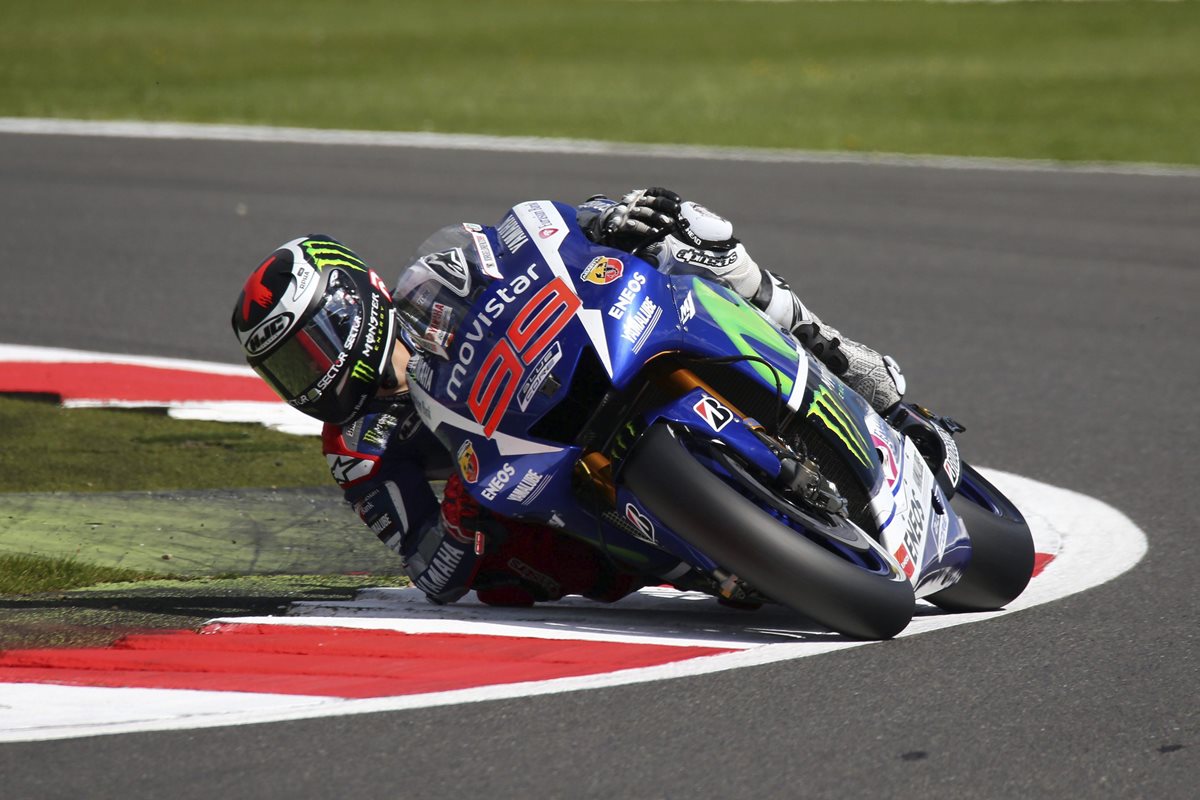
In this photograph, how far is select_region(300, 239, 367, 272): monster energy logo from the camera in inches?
179

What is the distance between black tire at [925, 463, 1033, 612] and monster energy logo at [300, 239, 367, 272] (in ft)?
6.19

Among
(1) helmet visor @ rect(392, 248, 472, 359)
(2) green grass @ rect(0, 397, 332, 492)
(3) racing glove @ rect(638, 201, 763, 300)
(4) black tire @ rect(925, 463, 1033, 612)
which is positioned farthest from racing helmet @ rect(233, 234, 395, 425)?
(2) green grass @ rect(0, 397, 332, 492)

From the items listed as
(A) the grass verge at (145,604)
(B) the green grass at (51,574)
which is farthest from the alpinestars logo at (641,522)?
(B) the green grass at (51,574)

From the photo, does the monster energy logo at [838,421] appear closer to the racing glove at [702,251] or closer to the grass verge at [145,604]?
the racing glove at [702,251]

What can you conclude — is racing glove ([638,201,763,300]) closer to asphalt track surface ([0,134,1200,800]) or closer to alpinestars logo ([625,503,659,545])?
alpinestars logo ([625,503,659,545])

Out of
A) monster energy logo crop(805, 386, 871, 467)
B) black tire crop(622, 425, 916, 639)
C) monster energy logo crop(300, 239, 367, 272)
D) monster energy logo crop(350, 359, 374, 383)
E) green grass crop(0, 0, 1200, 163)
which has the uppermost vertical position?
monster energy logo crop(805, 386, 871, 467)

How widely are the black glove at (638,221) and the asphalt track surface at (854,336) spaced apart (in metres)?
1.25

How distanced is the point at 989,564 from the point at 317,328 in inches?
78.7

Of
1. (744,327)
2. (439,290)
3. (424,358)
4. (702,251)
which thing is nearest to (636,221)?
(702,251)

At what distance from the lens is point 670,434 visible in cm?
405

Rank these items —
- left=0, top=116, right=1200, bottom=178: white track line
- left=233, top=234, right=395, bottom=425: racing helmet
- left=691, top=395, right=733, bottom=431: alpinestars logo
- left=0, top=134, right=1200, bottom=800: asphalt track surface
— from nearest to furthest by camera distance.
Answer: left=0, top=134, right=1200, bottom=800: asphalt track surface
left=691, top=395, right=733, bottom=431: alpinestars logo
left=233, top=234, right=395, bottom=425: racing helmet
left=0, top=116, right=1200, bottom=178: white track line

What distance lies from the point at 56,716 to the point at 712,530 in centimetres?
160

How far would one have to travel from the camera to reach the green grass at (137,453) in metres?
6.33

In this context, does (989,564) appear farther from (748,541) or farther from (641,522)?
(641,522)
